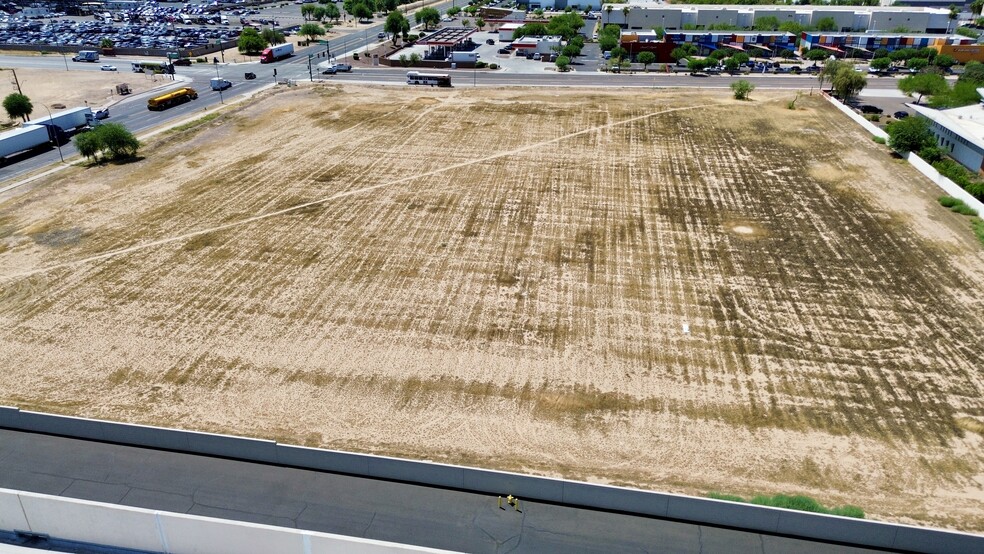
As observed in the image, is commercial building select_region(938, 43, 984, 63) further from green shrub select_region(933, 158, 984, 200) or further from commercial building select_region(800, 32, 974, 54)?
green shrub select_region(933, 158, 984, 200)

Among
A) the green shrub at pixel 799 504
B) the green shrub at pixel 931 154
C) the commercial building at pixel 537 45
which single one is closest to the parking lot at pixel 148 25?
the commercial building at pixel 537 45

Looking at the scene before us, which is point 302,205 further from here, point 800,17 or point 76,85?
point 800,17

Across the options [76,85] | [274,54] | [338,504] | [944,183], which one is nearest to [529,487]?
[338,504]

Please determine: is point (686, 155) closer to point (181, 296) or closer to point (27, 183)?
point (181, 296)

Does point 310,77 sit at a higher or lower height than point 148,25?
lower

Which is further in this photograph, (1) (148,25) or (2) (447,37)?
(1) (148,25)

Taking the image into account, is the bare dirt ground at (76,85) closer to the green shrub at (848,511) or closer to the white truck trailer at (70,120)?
the white truck trailer at (70,120)

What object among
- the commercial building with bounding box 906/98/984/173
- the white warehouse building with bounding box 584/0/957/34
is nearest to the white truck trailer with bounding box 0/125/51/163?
the commercial building with bounding box 906/98/984/173
